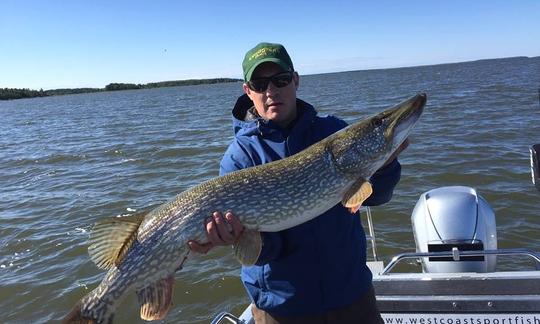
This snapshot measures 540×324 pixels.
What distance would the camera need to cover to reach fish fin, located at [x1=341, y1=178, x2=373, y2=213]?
276cm

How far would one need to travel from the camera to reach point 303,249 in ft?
8.93

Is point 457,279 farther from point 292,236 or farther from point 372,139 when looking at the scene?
point 292,236

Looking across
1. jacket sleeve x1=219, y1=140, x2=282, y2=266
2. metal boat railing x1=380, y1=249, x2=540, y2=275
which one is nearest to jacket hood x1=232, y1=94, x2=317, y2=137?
jacket sleeve x1=219, y1=140, x2=282, y2=266

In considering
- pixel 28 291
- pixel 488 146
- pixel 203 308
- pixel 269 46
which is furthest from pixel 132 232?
pixel 488 146

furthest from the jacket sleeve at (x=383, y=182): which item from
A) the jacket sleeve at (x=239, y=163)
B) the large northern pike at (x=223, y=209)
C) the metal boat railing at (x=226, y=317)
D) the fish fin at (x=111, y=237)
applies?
the fish fin at (x=111, y=237)

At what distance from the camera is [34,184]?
44.9 ft

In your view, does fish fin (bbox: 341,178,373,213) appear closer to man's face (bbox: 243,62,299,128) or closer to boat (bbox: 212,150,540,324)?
man's face (bbox: 243,62,299,128)

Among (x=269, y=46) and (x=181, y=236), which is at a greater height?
(x=269, y=46)

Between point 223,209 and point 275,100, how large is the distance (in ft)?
2.43

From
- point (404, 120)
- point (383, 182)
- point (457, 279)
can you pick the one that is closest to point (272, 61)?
point (404, 120)

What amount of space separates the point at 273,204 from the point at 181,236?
58 centimetres

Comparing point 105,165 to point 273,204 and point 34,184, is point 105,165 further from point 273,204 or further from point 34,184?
point 273,204

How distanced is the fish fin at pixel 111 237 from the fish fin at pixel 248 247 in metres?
0.66

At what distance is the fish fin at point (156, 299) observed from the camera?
9.31ft
